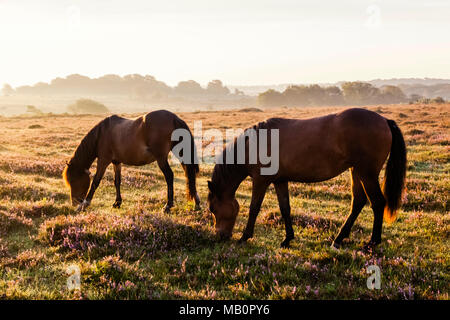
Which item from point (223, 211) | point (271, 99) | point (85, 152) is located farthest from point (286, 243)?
point (271, 99)

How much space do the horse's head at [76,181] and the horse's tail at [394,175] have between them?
8262 millimetres

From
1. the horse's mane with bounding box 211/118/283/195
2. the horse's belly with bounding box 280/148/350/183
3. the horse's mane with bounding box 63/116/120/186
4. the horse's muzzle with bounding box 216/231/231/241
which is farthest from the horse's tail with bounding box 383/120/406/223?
the horse's mane with bounding box 63/116/120/186

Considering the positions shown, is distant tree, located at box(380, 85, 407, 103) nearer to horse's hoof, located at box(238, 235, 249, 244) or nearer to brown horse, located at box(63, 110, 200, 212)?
brown horse, located at box(63, 110, 200, 212)

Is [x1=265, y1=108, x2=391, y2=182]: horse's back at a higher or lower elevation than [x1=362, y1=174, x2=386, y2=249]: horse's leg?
higher

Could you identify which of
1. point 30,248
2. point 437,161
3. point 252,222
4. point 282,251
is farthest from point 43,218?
point 437,161

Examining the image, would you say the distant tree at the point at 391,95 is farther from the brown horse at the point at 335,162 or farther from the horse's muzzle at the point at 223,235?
the horse's muzzle at the point at 223,235

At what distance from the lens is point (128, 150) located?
364 inches

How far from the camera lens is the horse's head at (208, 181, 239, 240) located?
6762mm

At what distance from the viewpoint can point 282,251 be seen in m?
5.98

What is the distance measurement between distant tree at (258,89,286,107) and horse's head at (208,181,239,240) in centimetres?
13274

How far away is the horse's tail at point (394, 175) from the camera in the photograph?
6.16 metres

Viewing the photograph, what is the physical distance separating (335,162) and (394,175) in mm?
1326

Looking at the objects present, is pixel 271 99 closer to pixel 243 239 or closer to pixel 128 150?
pixel 128 150

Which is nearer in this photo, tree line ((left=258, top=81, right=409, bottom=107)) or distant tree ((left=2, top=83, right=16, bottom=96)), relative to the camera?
tree line ((left=258, top=81, right=409, bottom=107))
